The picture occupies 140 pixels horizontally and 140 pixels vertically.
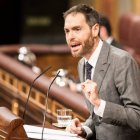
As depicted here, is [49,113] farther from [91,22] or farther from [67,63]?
[67,63]

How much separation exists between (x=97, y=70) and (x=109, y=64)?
7 centimetres

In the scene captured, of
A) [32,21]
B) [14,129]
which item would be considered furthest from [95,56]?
[32,21]

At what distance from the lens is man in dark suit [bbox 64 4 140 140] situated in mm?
2326

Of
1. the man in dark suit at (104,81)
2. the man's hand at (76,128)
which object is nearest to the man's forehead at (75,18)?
the man in dark suit at (104,81)

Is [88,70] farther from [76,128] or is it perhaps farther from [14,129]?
[14,129]

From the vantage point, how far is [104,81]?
2455 mm

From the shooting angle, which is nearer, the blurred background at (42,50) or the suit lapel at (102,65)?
the suit lapel at (102,65)

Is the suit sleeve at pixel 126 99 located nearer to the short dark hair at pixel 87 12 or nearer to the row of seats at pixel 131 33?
the short dark hair at pixel 87 12

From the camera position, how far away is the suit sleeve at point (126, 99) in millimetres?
2320

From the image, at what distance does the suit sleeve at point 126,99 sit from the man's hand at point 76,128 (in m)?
0.22

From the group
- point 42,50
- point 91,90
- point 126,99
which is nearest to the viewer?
point 91,90

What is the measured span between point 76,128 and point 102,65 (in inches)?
11.9

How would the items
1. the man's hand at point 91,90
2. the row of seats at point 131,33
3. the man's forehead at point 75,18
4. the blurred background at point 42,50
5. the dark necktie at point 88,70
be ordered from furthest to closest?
the row of seats at point 131,33
the blurred background at point 42,50
the dark necktie at point 88,70
the man's forehead at point 75,18
the man's hand at point 91,90

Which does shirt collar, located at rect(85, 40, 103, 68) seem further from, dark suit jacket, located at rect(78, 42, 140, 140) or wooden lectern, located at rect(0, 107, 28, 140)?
wooden lectern, located at rect(0, 107, 28, 140)
